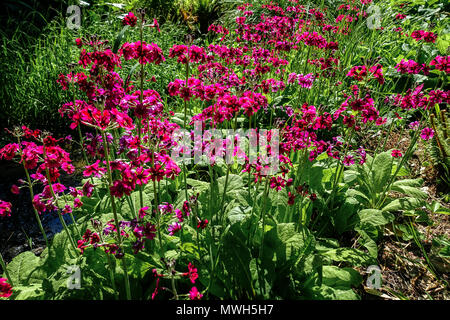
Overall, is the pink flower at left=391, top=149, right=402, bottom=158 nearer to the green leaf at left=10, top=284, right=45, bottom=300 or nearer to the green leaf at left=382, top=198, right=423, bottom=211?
the green leaf at left=382, top=198, right=423, bottom=211

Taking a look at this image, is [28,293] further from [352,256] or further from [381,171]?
[381,171]

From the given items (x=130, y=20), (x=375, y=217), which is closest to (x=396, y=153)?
(x=375, y=217)

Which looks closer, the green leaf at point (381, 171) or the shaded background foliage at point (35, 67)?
the green leaf at point (381, 171)

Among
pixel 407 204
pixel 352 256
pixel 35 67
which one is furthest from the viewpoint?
pixel 35 67

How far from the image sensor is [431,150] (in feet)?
10.5

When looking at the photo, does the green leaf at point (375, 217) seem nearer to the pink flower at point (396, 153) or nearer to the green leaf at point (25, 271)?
the pink flower at point (396, 153)

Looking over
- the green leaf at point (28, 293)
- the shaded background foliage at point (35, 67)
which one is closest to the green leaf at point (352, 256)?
the green leaf at point (28, 293)

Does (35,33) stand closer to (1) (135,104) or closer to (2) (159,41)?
(2) (159,41)

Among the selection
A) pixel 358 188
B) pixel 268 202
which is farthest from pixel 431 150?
pixel 268 202

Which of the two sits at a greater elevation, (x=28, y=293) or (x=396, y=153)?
(x=396, y=153)

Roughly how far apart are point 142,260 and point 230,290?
0.54 metres

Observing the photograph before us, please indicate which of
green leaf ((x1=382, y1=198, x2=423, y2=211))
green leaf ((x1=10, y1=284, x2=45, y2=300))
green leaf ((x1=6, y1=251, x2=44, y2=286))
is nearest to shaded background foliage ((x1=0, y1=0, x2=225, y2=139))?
green leaf ((x1=6, y1=251, x2=44, y2=286))

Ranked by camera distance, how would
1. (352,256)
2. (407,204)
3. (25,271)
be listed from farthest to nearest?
(407,204)
(352,256)
(25,271)

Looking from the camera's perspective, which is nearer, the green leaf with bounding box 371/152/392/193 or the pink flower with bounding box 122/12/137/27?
the pink flower with bounding box 122/12/137/27
